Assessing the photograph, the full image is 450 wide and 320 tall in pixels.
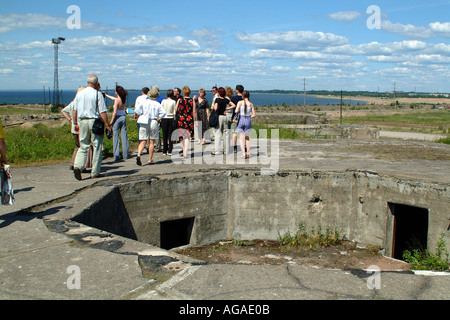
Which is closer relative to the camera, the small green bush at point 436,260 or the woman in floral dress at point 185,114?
the small green bush at point 436,260

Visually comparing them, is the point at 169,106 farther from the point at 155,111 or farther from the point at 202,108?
the point at 155,111

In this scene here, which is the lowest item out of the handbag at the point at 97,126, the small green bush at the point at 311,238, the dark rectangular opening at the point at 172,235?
the dark rectangular opening at the point at 172,235

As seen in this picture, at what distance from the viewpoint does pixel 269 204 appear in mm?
9977

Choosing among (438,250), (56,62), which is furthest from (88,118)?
(56,62)

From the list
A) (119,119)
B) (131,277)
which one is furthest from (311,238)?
(131,277)

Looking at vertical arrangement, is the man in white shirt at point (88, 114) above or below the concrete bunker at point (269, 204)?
above

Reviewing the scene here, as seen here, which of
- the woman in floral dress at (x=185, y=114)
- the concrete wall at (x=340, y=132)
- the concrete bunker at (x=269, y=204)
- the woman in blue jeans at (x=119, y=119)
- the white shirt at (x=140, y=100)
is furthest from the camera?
the concrete wall at (x=340, y=132)

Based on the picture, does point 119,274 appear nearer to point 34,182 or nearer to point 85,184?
point 85,184

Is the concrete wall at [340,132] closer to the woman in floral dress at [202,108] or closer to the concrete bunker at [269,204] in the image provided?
the woman in floral dress at [202,108]

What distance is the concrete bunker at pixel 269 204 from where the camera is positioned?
29.2ft

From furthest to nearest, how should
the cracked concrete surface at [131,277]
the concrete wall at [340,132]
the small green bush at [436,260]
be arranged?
the concrete wall at [340,132] < the small green bush at [436,260] < the cracked concrete surface at [131,277]

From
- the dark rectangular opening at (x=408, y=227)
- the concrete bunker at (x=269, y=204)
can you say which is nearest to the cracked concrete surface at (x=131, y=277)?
the concrete bunker at (x=269, y=204)

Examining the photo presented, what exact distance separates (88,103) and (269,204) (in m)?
4.44

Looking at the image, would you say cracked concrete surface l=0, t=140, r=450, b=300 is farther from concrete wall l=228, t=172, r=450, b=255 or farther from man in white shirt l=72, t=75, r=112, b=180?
concrete wall l=228, t=172, r=450, b=255
